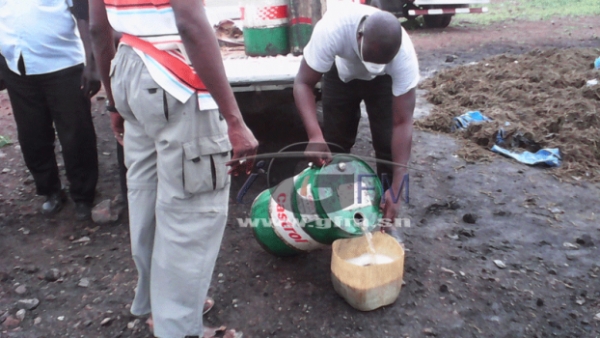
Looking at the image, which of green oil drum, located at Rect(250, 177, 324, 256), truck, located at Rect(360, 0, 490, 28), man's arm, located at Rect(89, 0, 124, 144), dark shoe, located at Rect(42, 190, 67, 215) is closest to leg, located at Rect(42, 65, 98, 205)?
dark shoe, located at Rect(42, 190, 67, 215)

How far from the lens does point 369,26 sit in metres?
2.28

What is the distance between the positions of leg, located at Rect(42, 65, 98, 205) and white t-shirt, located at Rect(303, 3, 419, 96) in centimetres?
151

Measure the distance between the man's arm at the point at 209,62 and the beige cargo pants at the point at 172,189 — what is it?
109mm

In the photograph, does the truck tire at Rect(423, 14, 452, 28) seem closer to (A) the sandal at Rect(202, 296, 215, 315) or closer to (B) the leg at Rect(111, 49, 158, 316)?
(A) the sandal at Rect(202, 296, 215, 315)

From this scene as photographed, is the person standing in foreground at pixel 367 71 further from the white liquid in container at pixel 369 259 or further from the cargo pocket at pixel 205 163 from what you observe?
the cargo pocket at pixel 205 163

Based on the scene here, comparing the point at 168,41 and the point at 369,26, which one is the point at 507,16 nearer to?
the point at 369,26

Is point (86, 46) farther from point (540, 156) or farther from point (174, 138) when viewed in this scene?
point (540, 156)

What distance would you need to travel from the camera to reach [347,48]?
2.53 m

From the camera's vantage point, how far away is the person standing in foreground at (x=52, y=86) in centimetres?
296

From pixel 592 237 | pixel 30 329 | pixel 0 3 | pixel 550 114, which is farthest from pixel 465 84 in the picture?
pixel 30 329

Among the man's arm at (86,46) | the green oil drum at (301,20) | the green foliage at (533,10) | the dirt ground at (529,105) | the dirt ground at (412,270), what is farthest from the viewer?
the green foliage at (533,10)

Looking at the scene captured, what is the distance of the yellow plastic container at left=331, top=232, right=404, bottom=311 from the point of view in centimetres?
229

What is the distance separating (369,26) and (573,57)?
5561 mm

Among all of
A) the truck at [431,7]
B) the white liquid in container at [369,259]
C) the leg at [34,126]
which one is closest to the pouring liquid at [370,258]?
the white liquid in container at [369,259]
